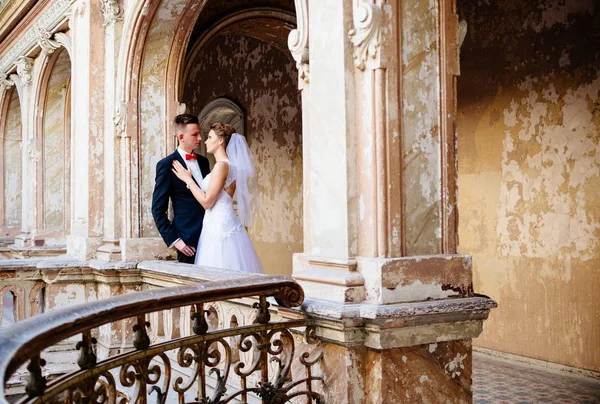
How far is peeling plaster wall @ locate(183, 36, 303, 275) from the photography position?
34.4 ft

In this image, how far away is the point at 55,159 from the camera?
1172cm

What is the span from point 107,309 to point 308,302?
47.3 inches

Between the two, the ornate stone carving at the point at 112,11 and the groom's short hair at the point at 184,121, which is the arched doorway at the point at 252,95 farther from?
the groom's short hair at the point at 184,121

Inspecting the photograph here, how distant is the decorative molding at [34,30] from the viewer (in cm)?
833

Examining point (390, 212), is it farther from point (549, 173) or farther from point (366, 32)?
point (549, 173)

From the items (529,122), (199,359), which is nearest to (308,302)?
(199,359)

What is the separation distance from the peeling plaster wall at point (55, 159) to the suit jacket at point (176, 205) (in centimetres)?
678

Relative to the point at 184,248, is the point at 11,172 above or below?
above

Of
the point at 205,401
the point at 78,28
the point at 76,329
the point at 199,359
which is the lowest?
the point at 205,401

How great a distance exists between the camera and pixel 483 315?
11.1 ft

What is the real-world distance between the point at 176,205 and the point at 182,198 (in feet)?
0.26

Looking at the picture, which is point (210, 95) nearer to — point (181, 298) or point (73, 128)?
point (73, 128)

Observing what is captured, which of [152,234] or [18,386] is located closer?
[18,386]

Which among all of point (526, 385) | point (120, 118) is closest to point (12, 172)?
point (120, 118)
